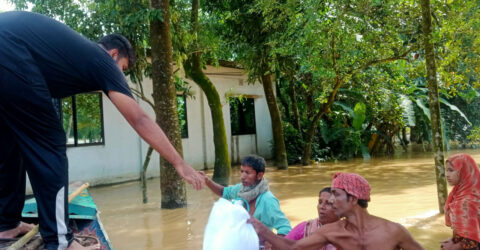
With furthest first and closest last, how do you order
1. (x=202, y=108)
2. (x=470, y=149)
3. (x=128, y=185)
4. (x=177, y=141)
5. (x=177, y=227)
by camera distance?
(x=470, y=149) < (x=202, y=108) < (x=128, y=185) < (x=177, y=141) < (x=177, y=227)

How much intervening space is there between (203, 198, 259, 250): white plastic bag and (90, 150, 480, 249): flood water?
3370mm

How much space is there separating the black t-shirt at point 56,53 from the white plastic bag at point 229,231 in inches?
31.3

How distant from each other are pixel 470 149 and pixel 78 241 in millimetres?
18477

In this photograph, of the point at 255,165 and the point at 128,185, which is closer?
the point at 255,165

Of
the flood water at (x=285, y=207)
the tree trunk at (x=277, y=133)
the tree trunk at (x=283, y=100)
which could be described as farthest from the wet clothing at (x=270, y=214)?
the tree trunk at (x=283, y=100)

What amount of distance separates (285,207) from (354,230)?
530cm

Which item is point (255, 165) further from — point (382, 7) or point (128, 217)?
point (382, 7)

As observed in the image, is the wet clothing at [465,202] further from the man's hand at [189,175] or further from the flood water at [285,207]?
the flood water at [285,207]

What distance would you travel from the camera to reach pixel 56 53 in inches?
82.4

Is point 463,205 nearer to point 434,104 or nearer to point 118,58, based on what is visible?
point 118,58

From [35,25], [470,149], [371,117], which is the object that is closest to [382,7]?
[35,25]

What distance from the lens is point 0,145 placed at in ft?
7.23

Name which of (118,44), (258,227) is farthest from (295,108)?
(118,44)

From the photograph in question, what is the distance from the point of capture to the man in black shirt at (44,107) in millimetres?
1961
